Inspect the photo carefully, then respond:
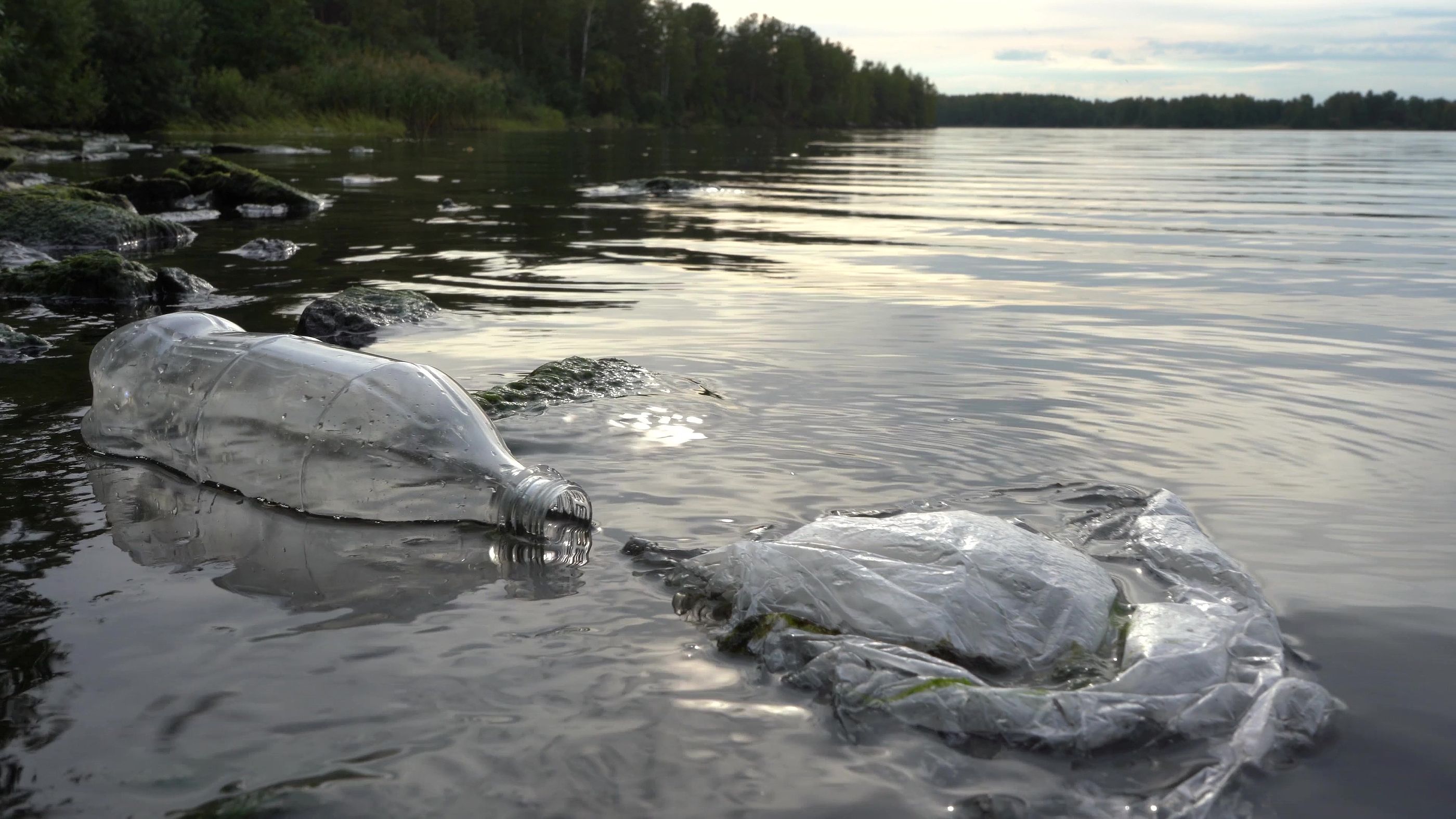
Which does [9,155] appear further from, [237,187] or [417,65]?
[417,65]

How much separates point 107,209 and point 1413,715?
441 inches

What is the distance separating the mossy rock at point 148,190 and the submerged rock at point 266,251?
16.1 ft

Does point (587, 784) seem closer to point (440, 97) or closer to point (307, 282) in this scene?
point (307, 282)

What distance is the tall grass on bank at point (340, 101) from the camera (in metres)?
38.3

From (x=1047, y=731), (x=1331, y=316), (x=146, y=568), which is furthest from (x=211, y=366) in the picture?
(x=1331, y=316)

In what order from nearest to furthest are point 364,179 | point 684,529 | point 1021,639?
point 1021,639 → point 684,529 → point 364,179

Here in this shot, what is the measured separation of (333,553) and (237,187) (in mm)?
12386

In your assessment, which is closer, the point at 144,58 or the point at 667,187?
the point at 667,187

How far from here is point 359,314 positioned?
5953 millimetres

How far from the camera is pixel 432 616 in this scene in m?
2.44

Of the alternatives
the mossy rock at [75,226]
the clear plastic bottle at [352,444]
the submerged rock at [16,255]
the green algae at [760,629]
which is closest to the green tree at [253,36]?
the mossy rock at [75,226]

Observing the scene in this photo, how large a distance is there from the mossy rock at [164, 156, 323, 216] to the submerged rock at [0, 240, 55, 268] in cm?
423

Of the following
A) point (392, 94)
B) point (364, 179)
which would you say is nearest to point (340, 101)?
point (392, 94)

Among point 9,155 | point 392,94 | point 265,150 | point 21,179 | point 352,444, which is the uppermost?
point 392,94
